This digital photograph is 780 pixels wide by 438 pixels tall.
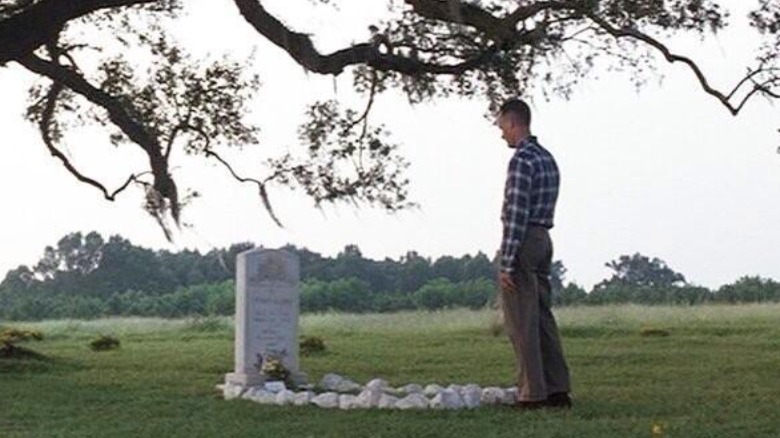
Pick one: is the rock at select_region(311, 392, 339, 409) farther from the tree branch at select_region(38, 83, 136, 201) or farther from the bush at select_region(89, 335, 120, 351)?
the bush at select_region(89, 335, 120, 351)

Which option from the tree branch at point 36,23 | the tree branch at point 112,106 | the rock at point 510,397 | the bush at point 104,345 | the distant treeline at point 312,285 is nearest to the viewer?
the rock at point 510,397

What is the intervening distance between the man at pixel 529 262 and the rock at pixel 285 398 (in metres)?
1.85

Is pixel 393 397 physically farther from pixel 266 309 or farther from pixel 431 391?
pixel 266 309

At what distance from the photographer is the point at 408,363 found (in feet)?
55.3

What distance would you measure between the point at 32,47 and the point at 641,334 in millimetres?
10881

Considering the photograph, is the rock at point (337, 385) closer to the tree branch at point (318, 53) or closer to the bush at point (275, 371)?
the bush at point (275, 371)

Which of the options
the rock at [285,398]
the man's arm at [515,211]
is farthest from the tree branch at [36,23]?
the man's arm at [515,211]

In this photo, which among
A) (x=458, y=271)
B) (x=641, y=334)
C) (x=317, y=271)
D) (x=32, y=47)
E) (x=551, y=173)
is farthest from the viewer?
(x=458, y=271)

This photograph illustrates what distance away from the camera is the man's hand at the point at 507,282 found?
10.6 meters

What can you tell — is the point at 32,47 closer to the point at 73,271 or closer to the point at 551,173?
the point at 551,173

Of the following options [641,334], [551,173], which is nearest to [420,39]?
[551,173]

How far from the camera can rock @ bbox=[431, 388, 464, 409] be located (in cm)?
1083

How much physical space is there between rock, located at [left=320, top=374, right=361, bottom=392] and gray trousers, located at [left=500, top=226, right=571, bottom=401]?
2.41 metres

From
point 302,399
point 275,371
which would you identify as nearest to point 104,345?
→ point 275,371
